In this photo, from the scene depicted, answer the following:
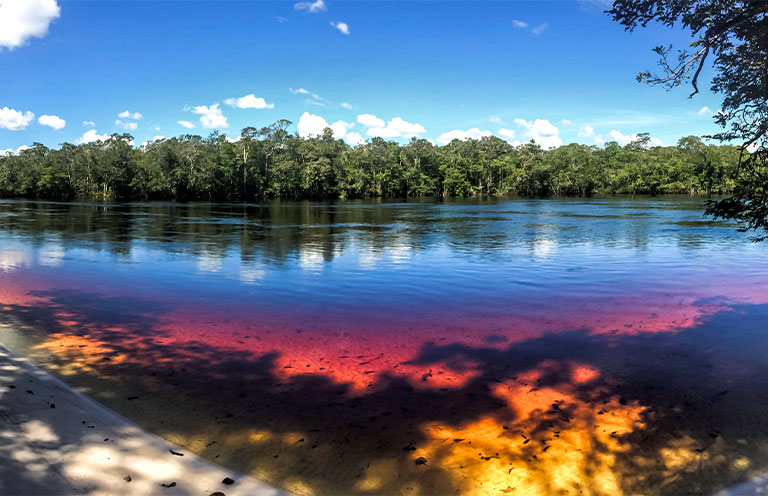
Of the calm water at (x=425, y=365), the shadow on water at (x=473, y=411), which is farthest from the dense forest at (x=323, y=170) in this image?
the shadow on water at (x=473, y=411)

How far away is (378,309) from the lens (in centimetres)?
1260

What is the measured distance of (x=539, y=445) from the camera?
5.83m

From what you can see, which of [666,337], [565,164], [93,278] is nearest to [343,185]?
[565,164]

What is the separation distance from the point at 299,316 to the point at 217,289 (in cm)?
427

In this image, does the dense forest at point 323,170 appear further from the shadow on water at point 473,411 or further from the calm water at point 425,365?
the shadow on water at point 473,411

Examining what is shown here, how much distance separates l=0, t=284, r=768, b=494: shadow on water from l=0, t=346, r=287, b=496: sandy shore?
1.40ft

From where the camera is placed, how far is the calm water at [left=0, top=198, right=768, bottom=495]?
5.45 meters

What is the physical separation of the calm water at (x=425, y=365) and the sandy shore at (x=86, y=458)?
1.52 ft

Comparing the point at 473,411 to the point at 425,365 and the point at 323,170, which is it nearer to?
the point at 425,365

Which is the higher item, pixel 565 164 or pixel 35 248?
pixel 565 164

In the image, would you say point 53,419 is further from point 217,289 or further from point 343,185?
point 343,185

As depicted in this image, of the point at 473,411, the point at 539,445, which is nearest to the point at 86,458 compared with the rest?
the point at 473,411

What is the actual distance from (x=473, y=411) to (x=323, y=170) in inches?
4151

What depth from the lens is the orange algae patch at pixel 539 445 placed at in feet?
16.6
